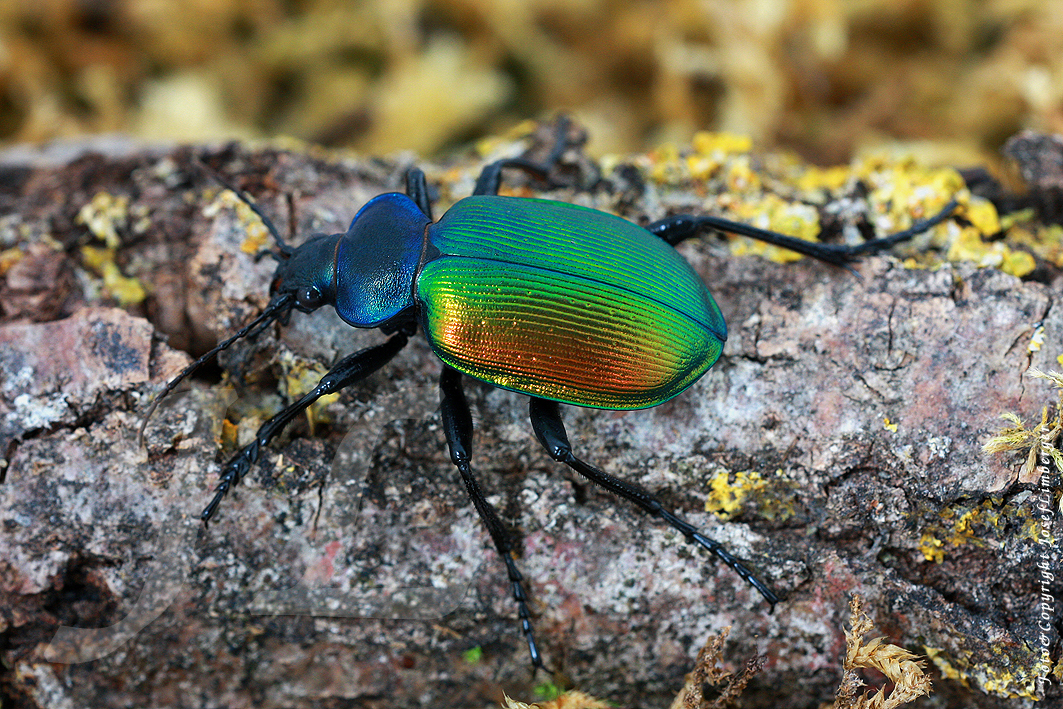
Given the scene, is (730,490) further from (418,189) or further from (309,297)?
(418,189)

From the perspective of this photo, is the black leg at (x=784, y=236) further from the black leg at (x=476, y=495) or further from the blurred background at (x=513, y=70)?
the blurred background at (x=513, y=70)

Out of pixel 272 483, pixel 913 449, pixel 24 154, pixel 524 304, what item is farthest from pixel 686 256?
pixel 24 154

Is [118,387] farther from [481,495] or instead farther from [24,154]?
[24,154]

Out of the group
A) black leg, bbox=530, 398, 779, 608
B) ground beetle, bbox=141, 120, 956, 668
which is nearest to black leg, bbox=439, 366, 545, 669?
ground beetle, bbox=141, 120, 956, 668

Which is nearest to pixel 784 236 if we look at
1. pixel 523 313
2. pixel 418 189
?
pixel 523 313

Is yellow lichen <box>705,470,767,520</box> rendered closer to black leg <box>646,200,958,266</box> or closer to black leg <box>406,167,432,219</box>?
black leg <box>646,200,958,266</box>

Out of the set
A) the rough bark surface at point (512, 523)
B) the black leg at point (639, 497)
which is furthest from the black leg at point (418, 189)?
the black leg at point (639, 497)
